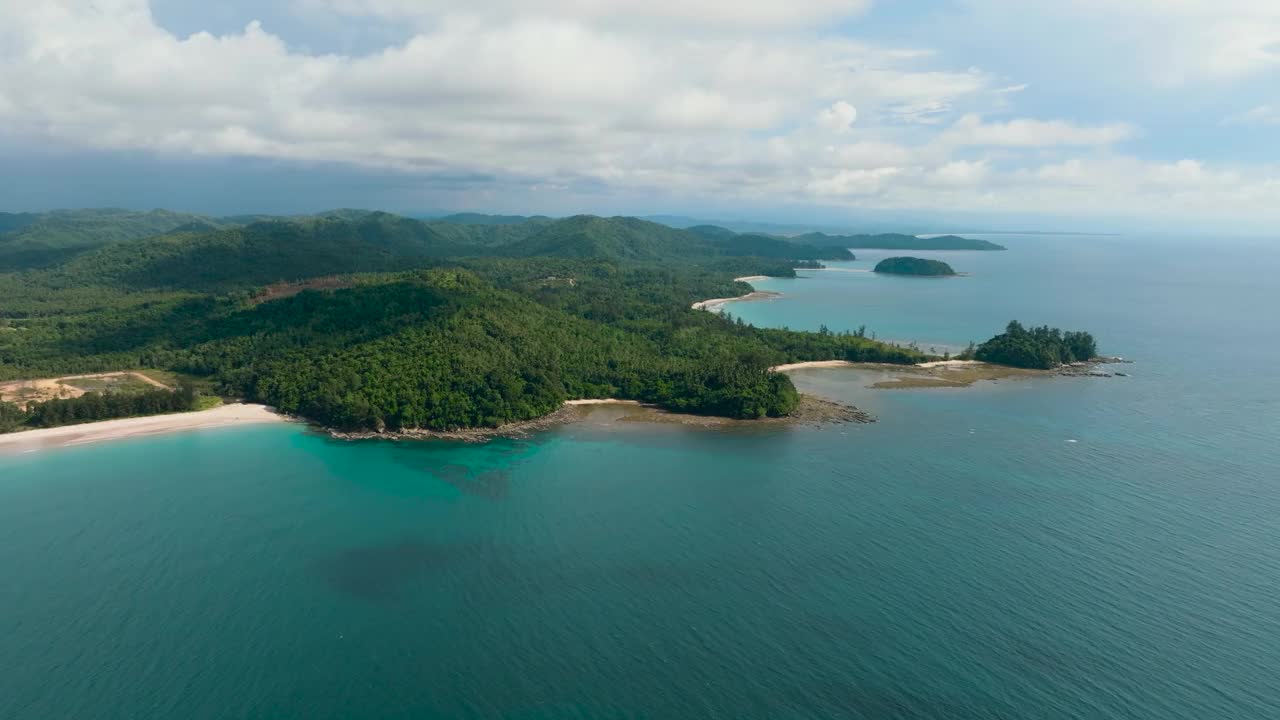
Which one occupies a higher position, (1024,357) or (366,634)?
(1024,357)

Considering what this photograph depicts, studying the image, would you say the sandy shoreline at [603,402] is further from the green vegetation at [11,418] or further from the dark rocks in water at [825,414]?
the green vegetation at [11,418]

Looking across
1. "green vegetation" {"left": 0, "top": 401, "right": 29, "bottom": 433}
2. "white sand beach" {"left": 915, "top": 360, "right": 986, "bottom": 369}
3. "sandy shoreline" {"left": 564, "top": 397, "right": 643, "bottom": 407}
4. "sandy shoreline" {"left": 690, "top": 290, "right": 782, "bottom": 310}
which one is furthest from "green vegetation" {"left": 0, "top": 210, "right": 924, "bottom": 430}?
"sandy shoreline" {"left": 690, "top": 290, "right": 782, "bottom": 310}

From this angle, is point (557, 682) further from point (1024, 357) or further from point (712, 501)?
point (1024, 357)

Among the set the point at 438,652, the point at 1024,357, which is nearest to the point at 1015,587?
the point at 438,652

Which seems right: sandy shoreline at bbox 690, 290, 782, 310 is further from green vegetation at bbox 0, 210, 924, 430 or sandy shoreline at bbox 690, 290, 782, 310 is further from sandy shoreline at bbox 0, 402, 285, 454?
sandy shoreline at bbox 0, 402, 285, 454

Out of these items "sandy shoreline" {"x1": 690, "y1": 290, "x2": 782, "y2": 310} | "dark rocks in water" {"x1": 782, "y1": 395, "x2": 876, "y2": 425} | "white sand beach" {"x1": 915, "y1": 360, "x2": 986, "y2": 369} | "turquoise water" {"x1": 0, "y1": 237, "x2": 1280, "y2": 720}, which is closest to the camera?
"turquoise water" {"x1": 0, "y1": 237, "x2": 1280, "y2": 720}
